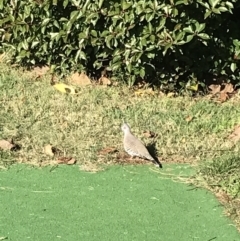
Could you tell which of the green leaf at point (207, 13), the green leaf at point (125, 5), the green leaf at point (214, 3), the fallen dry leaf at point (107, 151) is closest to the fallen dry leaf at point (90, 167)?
the fallen dry leaf at point (107, 151)

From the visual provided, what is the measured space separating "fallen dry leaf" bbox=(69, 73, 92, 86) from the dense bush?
0.07 meters

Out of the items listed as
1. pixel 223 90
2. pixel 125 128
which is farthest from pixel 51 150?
pixel 223 90

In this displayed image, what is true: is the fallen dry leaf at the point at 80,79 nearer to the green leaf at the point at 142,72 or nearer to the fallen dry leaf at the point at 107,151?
the green leaf at the point at 142,72

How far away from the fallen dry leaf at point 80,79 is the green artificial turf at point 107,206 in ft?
5.06

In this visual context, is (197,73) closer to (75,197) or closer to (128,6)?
(128,6)

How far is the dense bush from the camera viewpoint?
577 centimetres

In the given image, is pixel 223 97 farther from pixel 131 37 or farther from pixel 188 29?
pixel 131 37

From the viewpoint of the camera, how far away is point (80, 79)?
652 centimetres

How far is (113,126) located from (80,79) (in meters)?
0.96

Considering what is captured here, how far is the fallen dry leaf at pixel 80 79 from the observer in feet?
21.3

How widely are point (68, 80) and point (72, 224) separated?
2.44 meters

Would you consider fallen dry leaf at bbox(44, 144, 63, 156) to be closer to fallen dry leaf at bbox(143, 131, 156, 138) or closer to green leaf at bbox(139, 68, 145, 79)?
fallen dry leaf at bbox(143, 131, 156, 138)

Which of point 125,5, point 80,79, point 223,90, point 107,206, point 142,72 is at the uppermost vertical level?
point 125,5

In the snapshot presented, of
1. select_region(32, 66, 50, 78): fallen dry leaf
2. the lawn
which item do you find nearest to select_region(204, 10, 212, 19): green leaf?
the lawn
